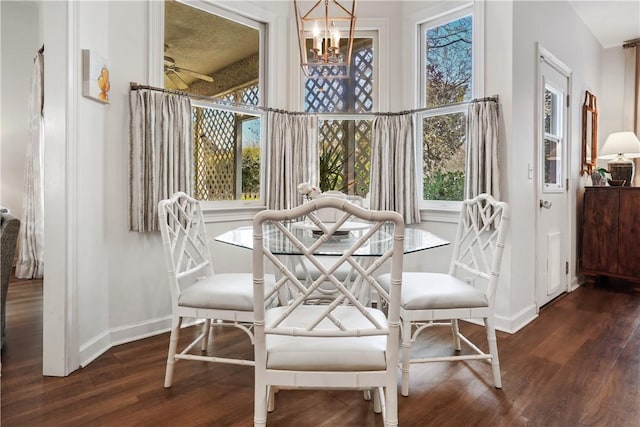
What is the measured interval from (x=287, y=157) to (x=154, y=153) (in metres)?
1.07

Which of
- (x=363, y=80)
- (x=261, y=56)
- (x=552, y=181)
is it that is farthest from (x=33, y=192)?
(x=552, y=181)

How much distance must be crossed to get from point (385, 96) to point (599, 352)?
2.40 meters

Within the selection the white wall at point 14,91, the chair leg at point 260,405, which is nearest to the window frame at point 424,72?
the chair leg at point 260,405

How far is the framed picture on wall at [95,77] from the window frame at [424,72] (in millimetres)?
2287

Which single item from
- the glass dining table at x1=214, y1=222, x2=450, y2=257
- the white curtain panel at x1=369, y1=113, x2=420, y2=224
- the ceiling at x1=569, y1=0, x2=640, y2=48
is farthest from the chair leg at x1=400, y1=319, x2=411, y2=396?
the ceiling at x1=569, y1=0, x2=640, y2=48

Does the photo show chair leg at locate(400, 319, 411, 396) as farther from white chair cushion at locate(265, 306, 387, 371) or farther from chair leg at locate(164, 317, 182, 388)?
chair leg at locate(164, 317, 182, 388)

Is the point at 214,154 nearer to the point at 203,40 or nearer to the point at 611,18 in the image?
the point at 203,40

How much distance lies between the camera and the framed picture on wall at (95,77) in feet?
6.82

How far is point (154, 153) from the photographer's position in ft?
8.17

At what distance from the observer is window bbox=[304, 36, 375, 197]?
342 centimetres

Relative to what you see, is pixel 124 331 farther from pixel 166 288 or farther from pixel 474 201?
pixel 474 201

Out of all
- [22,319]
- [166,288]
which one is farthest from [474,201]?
[22,319]

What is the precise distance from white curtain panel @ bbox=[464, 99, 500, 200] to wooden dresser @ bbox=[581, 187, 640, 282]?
202 cm

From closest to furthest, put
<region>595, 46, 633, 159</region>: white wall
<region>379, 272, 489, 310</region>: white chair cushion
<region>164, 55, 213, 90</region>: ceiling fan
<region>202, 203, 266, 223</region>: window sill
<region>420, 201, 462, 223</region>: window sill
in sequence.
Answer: <region>379, 272, 489, 310</region>: white chair cushion → <region>164, 55, 213, 90</region>: ceiling fan → <region>202, 203, 266, 223</region>: window sill → <region>420, 201, 462, 223</region>: window sill → <region>595, 46, 633, 159</region>: white wall
